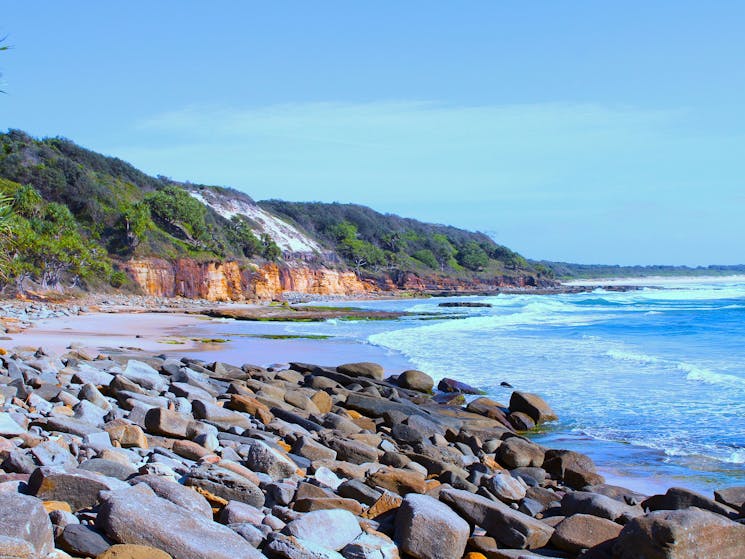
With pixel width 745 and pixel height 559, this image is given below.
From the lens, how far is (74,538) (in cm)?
383

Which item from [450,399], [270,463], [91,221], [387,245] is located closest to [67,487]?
[270,463]

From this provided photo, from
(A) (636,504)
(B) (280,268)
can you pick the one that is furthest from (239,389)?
(B) (280,268)

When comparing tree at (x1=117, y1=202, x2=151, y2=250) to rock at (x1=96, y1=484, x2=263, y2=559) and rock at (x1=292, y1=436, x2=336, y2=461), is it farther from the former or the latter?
rock at (x1=96, y1=484, x2=263, y2=559)

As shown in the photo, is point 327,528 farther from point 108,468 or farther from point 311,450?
point 311,450

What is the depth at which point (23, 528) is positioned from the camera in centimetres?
354

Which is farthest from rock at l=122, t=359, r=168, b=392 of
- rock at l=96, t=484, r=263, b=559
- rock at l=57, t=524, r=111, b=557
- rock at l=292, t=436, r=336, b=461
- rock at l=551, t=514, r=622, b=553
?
rock at l=551, t=514, r=622, b=553

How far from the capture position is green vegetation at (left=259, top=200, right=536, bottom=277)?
84.1m

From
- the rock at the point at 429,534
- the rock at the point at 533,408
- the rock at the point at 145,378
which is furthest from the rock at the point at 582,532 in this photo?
the rock at the point at 533,408

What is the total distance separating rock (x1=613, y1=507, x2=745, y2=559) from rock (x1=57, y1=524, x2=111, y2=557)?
3.27 m

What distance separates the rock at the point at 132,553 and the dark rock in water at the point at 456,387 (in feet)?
36.1

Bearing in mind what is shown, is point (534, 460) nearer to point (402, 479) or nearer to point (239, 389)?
point (402, 479)

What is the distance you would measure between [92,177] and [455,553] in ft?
164

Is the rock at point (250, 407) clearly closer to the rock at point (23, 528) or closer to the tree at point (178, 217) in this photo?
the rock at point (23, 528)

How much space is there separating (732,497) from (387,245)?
87.9 metres
